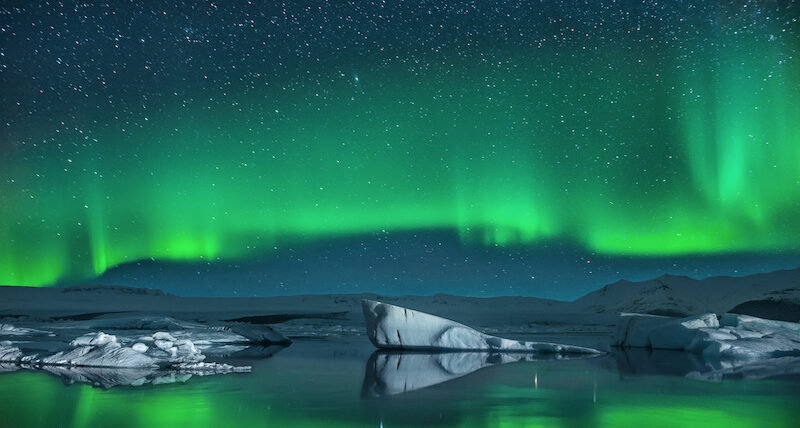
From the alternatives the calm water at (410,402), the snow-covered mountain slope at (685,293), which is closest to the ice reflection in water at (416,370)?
the calm water at (410,402)

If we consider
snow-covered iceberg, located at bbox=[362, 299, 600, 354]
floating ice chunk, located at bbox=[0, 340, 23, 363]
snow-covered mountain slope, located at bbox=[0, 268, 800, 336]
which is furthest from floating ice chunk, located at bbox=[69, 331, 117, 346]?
snow-covered mountain slope, located at bbox=[0, 268, 800, 336]

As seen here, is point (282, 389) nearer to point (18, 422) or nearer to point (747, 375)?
point (18, 422)

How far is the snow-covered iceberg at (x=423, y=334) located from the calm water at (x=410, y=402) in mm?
7745

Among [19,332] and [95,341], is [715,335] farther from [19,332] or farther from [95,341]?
[19,332]

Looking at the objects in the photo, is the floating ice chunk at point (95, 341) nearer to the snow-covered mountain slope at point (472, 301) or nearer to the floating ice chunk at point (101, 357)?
the floating ice chunk at point (101, 357)

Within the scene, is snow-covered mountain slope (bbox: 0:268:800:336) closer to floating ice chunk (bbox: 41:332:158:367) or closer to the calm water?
floating ice chunk (bbox: 41:332:158:367)

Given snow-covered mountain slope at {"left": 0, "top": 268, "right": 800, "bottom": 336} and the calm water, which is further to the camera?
snow-covered mountain slope at {"left": 0, "top": 268, "right": 800, "bottom": 336}

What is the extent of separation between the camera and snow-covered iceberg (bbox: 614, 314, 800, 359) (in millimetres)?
18031

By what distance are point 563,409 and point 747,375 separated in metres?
6.55

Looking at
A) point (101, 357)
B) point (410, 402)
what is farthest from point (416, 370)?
point (101, 357)

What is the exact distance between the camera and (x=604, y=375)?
12031 mm

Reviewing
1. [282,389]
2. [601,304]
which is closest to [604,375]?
[282,389]

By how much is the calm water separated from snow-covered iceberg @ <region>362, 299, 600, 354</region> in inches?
305

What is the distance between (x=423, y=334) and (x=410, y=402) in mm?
12652
